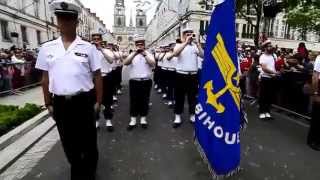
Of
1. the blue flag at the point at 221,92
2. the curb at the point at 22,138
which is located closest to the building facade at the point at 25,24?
the curb at the point at 22,138

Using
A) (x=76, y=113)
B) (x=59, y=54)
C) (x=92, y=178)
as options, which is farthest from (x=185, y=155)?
(x=59, y=54)

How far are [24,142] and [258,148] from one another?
4.07 meters

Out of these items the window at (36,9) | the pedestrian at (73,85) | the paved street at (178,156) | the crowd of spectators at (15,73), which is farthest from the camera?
the window at (36,9)

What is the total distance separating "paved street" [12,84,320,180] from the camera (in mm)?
4824

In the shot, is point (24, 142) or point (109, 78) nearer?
point (24, 142)

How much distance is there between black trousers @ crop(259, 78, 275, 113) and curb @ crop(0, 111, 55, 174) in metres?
4.94

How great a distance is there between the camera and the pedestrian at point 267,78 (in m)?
8.62

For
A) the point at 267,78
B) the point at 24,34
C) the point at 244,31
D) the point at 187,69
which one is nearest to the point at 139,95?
the point at 187,69

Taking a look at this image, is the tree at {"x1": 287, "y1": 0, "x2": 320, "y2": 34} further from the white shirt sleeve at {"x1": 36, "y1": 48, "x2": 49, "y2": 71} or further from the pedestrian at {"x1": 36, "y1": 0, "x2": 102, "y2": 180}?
the white shirt sleeve at {"x1": 36, "y1": 48, "x2": 49, "y2": 71}

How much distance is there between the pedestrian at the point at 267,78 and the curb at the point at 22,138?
496 centimetres

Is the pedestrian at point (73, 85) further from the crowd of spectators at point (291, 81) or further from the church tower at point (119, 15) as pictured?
the church tower at point (119, 15)

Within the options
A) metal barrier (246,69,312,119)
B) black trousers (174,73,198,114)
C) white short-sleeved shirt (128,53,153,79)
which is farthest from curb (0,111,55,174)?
metal barrier (246,69,312,119)

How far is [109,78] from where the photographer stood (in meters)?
8.58

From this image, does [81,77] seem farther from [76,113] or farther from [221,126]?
[221,126]
